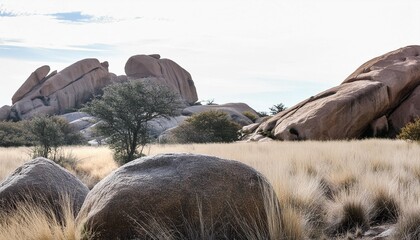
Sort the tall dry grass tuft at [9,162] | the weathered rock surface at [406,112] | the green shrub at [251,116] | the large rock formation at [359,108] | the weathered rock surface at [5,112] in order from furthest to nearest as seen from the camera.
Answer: the weathered rock surface at [5,112], the green shrub at [251,116], the weathered rock surface at [406,112], the large rock formation at [359,108], the tall dry grass tuft at [9,162]

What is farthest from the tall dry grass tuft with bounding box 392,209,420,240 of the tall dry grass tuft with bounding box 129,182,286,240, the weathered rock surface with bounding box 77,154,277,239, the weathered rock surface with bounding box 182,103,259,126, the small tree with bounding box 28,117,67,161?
the weathered rock surface with bounding box 182,103,259,126

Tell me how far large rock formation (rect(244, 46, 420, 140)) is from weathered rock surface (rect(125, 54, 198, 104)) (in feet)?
129

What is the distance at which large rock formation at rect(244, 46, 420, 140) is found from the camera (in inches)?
1152

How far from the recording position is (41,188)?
751 cm

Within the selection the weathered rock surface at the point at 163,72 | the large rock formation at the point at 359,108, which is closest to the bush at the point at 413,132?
the large rock formation at the point at 359,108

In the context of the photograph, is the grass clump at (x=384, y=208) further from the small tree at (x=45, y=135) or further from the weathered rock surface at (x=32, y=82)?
the weathered rock surface at (x=32, y=82)

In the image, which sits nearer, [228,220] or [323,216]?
[228,220]

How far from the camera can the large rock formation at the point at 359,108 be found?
96.0ft

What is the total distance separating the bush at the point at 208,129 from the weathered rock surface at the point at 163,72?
30.4 metres

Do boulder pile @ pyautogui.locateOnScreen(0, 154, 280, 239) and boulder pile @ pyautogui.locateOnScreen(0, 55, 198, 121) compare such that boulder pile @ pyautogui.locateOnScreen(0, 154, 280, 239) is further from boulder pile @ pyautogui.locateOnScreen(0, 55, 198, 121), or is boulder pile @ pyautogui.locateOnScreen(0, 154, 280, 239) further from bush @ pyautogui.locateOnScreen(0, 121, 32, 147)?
boulder pile @ pyautogui.locateOnScreen(0, 55, 198, 121)

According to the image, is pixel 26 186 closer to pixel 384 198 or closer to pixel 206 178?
pixel 206 178

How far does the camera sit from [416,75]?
104 ft

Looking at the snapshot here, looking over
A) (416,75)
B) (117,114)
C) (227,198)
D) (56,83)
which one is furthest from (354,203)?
(56,83)

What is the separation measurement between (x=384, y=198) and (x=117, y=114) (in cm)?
1565
